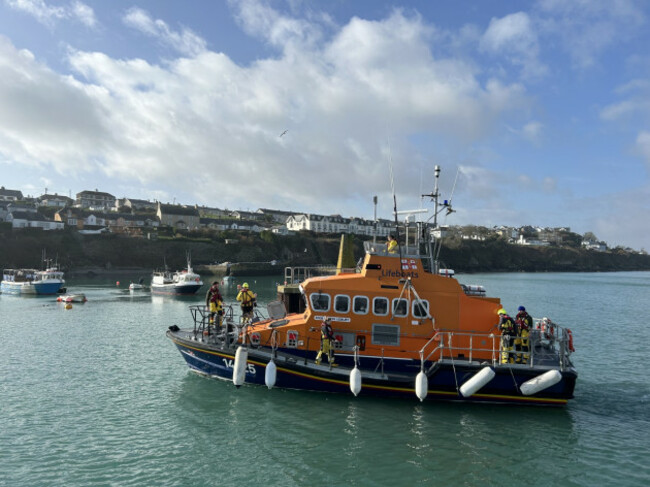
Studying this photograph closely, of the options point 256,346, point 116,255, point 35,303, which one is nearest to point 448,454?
point 256,346

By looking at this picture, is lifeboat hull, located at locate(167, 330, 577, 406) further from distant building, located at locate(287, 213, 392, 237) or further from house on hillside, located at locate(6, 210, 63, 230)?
distant building, located at locate(287, 213, 392, 237)

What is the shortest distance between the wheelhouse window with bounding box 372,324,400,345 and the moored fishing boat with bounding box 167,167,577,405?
26 mm

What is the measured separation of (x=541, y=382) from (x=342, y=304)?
506 centimetres

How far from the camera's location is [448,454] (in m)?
8.70

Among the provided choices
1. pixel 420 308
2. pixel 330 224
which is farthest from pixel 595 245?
pixel 420 308

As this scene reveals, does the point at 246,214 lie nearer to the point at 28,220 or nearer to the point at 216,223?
the point at 216,223

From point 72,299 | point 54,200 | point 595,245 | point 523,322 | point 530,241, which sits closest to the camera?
point 523,322

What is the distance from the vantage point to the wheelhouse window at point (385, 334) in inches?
443

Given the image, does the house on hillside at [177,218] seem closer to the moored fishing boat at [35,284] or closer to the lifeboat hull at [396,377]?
the moored fishing boat at [35,284]

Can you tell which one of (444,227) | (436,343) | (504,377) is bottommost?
(504,377)

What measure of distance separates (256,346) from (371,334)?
3199 mm

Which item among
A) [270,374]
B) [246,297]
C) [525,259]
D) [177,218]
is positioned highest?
[177,218]

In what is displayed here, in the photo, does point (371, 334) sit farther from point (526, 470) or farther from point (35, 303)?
point (35, 303)

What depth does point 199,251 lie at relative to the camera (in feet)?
259
